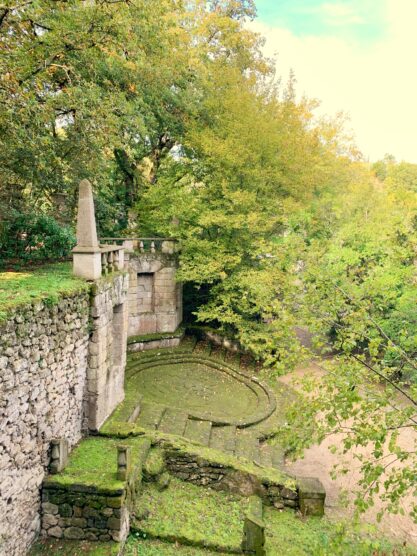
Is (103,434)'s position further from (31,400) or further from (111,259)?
(111,259)

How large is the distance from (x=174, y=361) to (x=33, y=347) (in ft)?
32.0

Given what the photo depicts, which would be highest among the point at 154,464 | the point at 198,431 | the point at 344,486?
the point at 154,464

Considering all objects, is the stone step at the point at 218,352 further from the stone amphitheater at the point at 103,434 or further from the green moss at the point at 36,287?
the green moss at the point at 36,287

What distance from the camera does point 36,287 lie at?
704cm

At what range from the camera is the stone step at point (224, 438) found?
10.4 m

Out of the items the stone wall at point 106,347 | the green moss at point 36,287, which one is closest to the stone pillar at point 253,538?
the stone wall at point 106,347

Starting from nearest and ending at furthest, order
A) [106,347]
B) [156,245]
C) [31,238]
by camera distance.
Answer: [106,347] < [31,238] < [156,245]

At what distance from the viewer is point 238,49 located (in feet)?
64.6

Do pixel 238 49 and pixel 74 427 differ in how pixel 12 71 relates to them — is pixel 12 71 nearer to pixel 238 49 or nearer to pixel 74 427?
pixel 74 427

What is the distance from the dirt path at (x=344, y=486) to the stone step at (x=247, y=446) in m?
1.01

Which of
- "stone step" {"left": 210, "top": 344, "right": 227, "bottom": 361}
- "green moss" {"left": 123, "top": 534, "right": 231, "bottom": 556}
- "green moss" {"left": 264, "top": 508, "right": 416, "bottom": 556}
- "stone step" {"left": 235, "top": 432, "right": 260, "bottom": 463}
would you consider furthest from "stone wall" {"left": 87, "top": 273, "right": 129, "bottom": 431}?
"stone step" {"left": 210, "top": 344, "right": 227, "bottom": 361}

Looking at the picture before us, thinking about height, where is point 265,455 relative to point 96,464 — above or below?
below

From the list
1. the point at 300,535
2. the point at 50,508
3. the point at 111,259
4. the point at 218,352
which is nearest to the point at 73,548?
the point at 50,508

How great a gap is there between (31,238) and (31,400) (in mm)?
5747
